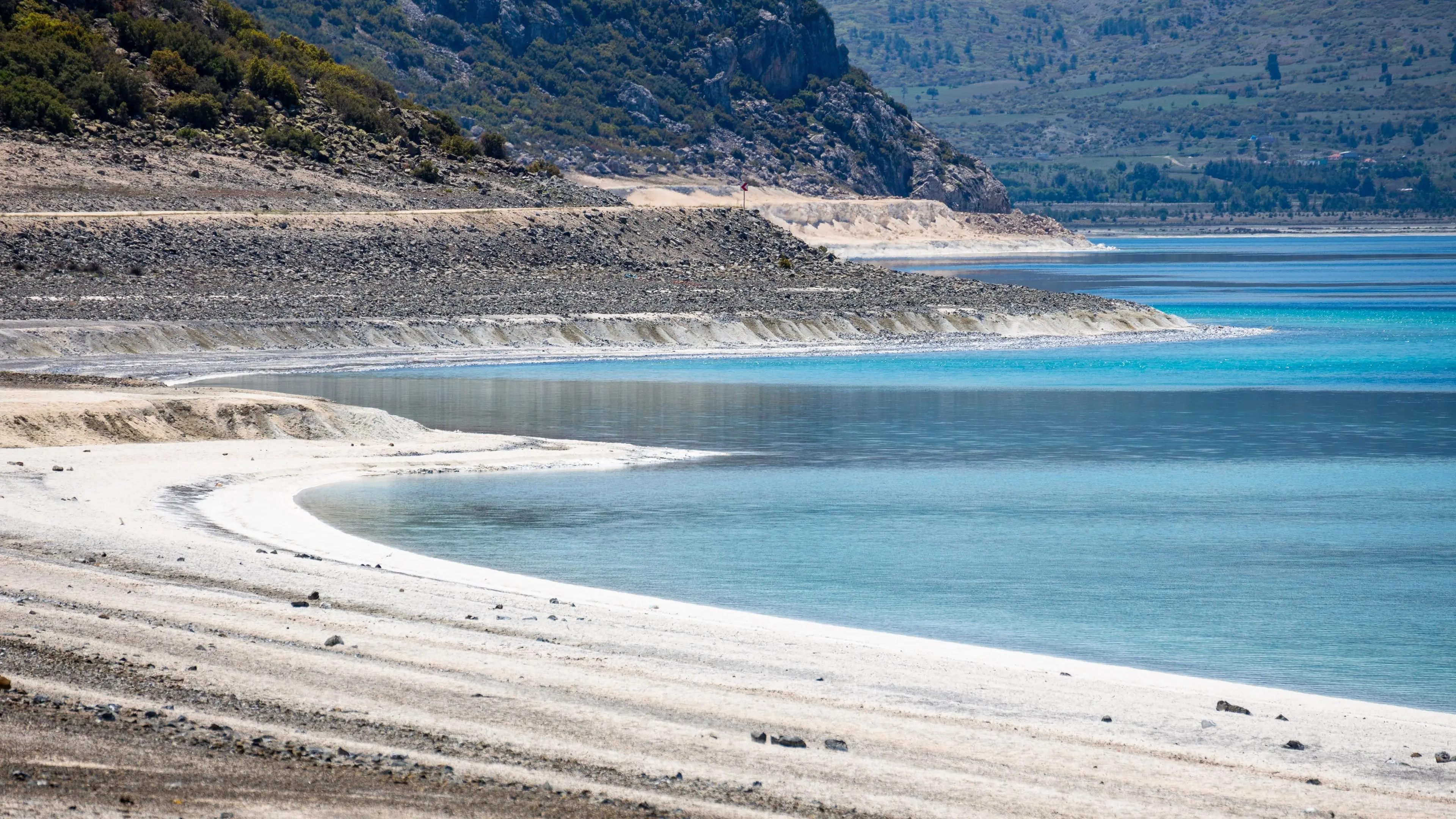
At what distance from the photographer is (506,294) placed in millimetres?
70250

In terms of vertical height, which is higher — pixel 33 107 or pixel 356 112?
pixel 33 107

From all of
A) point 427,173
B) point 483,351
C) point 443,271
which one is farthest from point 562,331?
point 427,173

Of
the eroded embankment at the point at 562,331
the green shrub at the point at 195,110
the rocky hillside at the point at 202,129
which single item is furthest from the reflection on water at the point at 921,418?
the green shrub at the point at 195,110

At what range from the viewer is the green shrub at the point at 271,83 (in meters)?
90.9

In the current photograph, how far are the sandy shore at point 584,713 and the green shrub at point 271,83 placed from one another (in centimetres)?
7580

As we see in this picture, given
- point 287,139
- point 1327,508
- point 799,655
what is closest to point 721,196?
point 287,139

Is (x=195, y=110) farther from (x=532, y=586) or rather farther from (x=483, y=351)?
(x=532, y=586)

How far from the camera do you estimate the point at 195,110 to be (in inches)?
3342

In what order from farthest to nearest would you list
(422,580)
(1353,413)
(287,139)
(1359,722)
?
1. (287,139)
2. (1353,413)
3. (422,580)
4. (1359,722)

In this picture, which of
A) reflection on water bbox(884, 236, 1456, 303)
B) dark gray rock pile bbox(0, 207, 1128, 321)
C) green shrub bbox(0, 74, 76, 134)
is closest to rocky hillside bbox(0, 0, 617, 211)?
green shrub bbox(0, 74, 76, 134)

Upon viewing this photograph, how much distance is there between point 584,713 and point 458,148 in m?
86.9

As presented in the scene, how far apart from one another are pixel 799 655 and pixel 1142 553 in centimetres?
963

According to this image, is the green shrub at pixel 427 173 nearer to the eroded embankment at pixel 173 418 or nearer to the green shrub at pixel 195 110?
the green shrub at pixel 195 110

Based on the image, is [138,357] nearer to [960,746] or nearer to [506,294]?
[506,294]
